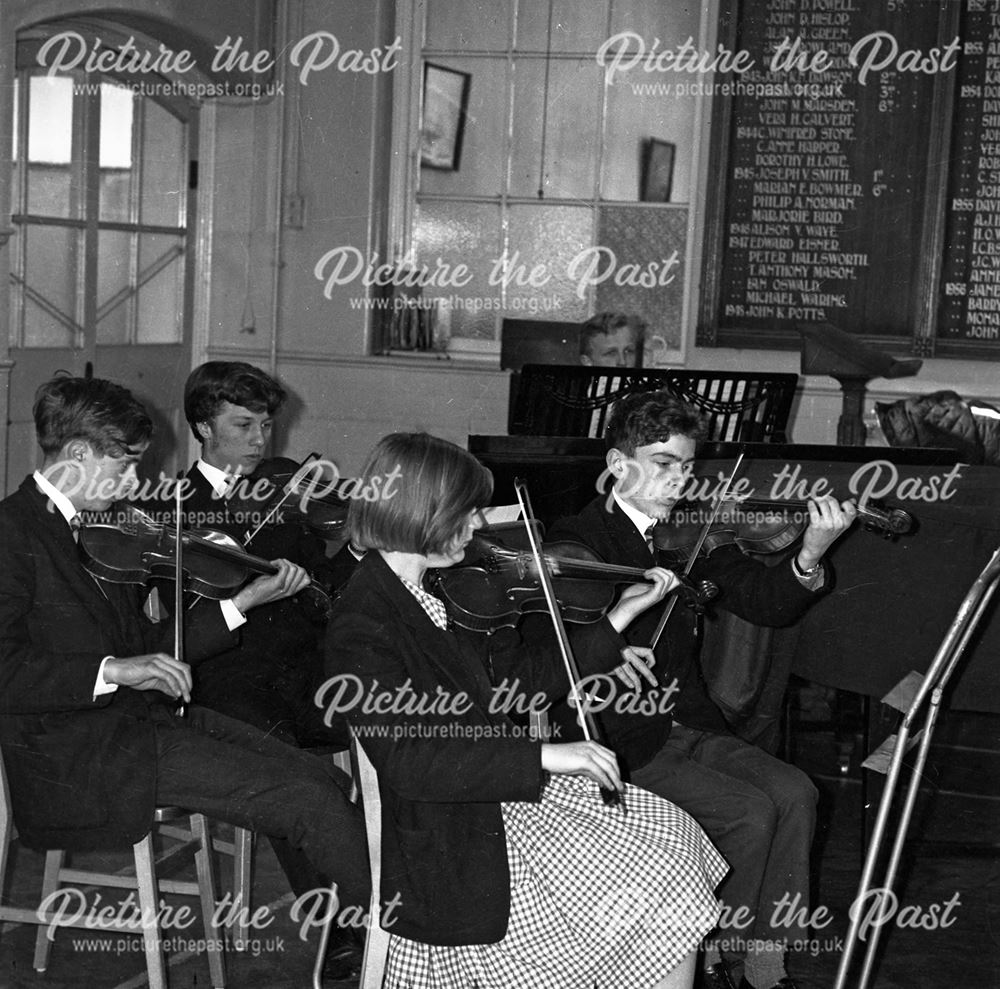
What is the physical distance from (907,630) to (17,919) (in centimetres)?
163

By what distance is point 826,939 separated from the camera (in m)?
2.66

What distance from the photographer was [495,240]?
17.6 feet

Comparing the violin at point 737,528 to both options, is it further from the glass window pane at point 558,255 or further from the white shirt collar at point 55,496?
the glass window pane at point 558,255

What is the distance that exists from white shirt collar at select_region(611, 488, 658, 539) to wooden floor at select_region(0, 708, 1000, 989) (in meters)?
0.73

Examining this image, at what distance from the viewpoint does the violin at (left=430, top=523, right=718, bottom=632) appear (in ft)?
7.24

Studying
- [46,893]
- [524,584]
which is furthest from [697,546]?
[46,893]

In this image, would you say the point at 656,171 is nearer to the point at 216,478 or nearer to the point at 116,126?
the point at 116,126

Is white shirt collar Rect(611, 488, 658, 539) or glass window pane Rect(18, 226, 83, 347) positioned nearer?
white shirt collar Rect(611, 488, 658, 539)

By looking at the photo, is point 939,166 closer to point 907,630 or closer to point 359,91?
point 359,91

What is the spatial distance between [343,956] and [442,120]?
3.67m

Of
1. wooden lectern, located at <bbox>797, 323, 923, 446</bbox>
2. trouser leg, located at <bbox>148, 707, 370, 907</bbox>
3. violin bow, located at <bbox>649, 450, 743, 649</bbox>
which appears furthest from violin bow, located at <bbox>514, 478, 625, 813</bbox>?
wooden lectern, located at <bbox>797, 323, 923, 446</bbox>

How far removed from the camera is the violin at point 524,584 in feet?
7.24

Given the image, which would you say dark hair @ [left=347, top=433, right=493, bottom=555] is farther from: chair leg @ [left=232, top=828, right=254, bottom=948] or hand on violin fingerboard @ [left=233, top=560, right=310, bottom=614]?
chair leg @ [left=232, top=828, right=254, bottom=948]

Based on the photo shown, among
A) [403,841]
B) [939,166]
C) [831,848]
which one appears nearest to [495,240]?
[939,166]
